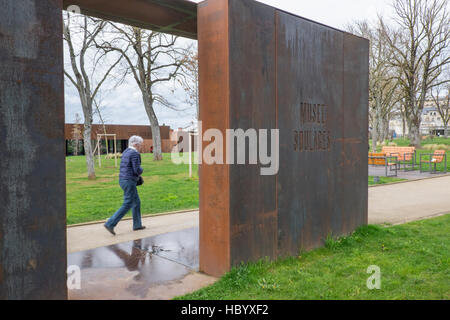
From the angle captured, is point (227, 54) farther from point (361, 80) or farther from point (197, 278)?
point (361, 80)

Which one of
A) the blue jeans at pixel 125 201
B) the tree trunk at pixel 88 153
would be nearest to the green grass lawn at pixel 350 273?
the blue jeans at pixel 125 201

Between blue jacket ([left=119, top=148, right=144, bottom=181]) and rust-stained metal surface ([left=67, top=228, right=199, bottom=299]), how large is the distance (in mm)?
1184

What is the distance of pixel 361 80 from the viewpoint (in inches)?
271

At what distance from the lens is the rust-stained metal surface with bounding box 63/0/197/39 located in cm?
433

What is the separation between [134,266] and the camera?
5.10 m

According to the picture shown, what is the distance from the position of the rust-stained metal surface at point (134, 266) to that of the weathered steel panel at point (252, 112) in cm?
92

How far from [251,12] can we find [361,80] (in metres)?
3.11

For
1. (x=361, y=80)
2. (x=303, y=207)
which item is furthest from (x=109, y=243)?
(x=361, y=80)

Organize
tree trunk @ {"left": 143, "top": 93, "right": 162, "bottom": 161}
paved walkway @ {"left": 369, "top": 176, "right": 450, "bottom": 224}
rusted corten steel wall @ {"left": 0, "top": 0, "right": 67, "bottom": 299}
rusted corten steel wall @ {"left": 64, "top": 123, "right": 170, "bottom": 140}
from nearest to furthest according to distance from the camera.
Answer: rusted corten steel wall @ {"left": 0, "top": 0, "right": 67, "bottom": 299}
paved walkway @ {"left": 369, "top": 176, "right": 450, "bottom": 224}
tree trunk @ {"left": 143, "top": 93, "right": 162, "bottom": 161}
rusted corten steel wall @ {"left": 64, "top": 123, "right": 170, "bottom": 140}

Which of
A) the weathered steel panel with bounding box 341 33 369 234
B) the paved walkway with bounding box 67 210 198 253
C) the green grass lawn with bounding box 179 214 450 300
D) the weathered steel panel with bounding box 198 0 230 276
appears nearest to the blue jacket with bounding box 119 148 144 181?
the paved walkway with bounding box 67 210 198 253

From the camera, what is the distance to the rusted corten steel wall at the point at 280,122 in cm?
459

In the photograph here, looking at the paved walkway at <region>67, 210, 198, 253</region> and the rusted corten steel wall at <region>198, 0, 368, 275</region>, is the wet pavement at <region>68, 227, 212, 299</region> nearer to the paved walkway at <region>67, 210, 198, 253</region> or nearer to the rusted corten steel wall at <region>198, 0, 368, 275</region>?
the paved walkway at <region>67, 210, 198, 253</region>

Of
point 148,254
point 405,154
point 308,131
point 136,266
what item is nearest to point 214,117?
point 308,131

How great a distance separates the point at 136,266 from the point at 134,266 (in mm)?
27
